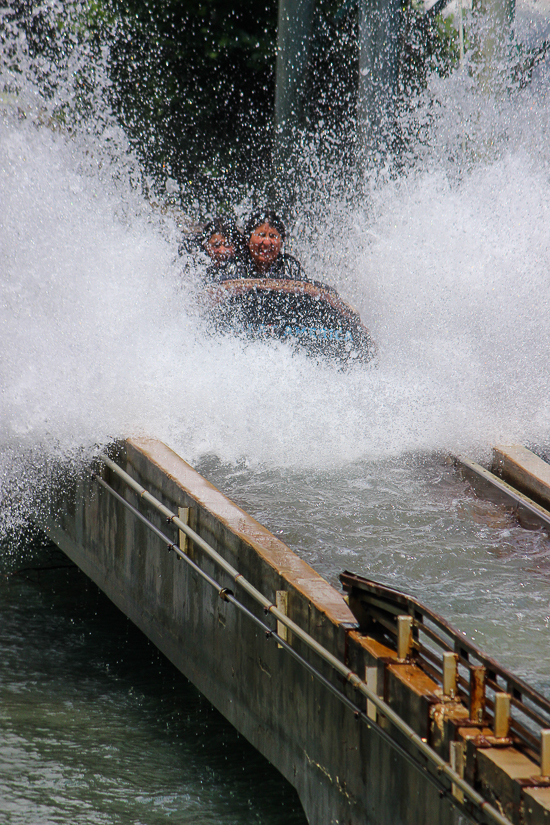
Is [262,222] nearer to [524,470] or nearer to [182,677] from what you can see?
[524,470]

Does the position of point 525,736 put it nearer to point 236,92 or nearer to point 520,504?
point 520,504

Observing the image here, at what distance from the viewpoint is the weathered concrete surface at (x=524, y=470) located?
23.1 ft

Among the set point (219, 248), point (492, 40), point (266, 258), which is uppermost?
point (492, 40)

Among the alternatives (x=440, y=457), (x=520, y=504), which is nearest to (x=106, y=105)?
(x=440, y=457)

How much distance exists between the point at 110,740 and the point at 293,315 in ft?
18.1

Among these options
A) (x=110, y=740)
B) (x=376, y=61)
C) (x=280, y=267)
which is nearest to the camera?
(x=110, y=740)

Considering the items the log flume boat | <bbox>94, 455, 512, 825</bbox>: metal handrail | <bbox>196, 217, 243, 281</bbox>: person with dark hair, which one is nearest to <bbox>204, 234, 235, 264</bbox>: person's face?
<bbox>196, 217, 243, 281</bbox>: person with dark hair

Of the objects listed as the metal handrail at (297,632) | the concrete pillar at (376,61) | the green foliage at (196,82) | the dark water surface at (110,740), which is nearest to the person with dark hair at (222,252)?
the metal handrail at (297,632)

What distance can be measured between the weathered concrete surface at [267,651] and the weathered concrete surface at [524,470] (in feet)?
7.97

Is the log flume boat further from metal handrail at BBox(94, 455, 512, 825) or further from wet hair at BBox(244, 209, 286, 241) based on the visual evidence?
metal handrail at BBox(94, 455, 512, 825)

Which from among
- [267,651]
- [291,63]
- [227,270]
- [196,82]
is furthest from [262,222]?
[196,82]

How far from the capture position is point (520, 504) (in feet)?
22.6

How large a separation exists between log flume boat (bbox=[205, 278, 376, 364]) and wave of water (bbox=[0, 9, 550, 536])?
26 cm

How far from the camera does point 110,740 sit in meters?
5.69
